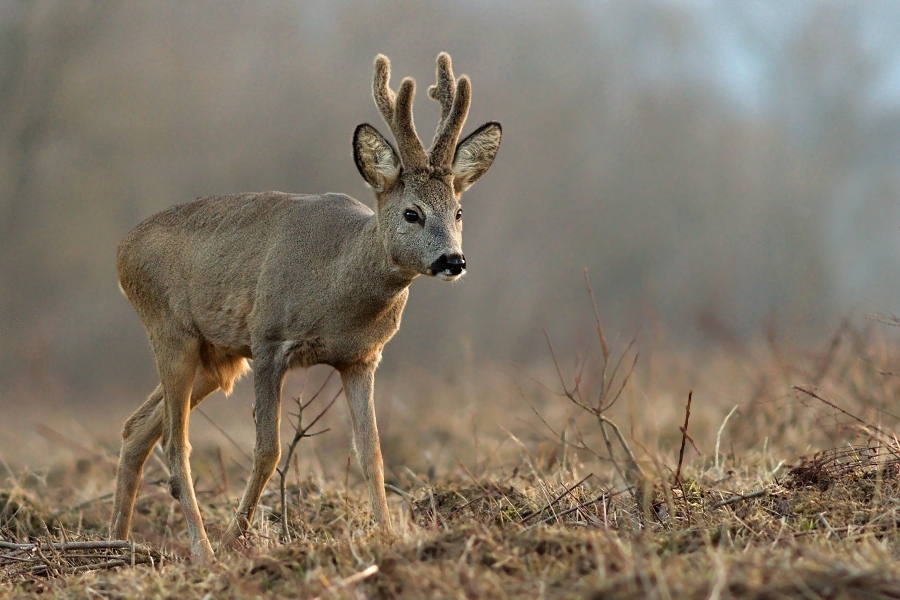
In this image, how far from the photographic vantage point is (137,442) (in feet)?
26.9

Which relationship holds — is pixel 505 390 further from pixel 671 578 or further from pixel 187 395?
pixel 671 578

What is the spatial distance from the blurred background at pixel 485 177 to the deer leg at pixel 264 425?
6446mm

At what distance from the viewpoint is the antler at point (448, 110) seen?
6.91 metres

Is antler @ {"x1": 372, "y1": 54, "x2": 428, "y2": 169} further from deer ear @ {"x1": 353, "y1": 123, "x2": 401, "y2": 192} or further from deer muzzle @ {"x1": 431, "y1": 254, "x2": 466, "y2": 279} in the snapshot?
deer muzzle @ {"x1": 431, "y1": 254, "x2": 466, "y2": 279}

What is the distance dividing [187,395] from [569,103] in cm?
5551

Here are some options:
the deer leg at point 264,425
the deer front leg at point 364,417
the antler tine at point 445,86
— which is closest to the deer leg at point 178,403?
the deer leg at point 264,425

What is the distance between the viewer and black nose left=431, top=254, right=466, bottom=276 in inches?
256

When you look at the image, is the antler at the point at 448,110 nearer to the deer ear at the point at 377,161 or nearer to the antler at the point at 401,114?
the antler at the point at 401,114

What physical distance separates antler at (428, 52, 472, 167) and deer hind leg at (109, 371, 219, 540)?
2.43 metres

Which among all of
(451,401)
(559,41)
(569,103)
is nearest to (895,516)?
(451,401)

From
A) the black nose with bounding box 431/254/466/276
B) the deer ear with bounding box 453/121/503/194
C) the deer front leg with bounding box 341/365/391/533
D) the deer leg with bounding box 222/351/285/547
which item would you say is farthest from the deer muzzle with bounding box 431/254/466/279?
the deer leg with bounding box 222/351/285/547

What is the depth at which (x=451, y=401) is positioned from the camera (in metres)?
16.2

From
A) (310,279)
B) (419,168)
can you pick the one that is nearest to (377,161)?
(419,168)

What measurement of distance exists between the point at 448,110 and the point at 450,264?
4.33 feet
